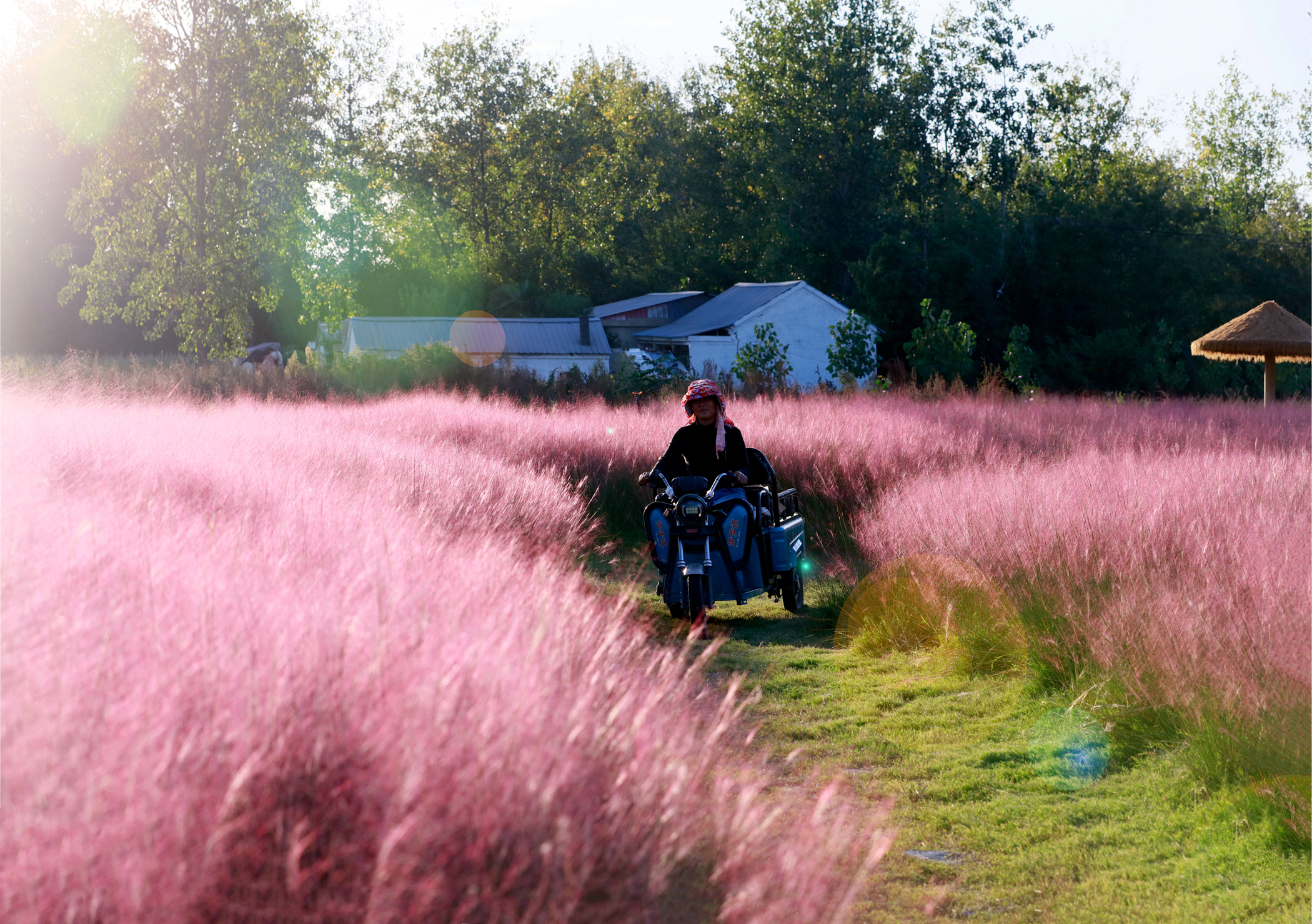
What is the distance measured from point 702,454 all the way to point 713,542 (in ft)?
2.94

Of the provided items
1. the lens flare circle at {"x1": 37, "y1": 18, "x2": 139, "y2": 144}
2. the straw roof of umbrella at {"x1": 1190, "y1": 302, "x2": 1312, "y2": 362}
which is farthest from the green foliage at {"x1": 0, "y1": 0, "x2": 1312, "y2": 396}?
the straw roof of umbrella at {"x1": 1190, "y1": 302, "x2": 1312, "y2": 362}

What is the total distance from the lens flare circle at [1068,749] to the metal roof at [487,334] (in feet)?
112

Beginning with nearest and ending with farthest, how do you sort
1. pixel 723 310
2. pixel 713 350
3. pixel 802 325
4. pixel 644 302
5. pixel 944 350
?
pixel 944 350, pixel 713 350, pixel 802 325, pixel 723 310, pixel 644 302

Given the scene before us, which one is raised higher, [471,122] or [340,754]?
[471,122]

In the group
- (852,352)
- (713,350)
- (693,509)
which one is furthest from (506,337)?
(693,509)

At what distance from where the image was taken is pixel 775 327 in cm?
3866

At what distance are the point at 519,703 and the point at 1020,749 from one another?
12.1 ft

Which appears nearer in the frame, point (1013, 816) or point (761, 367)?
point (1013, 816)

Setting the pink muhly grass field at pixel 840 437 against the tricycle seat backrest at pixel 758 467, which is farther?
the pink muhly grass field at pixel 840 437

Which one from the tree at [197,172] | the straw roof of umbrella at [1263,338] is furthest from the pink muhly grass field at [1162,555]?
the tree at [197,172]

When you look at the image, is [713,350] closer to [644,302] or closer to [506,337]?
[506,337]

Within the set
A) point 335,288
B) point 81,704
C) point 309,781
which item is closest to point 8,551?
point 81,704

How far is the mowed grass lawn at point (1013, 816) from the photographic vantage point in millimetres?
3537

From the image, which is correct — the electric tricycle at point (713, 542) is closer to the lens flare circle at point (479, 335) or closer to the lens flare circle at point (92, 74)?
the lens flare circle at point (92, 74)
